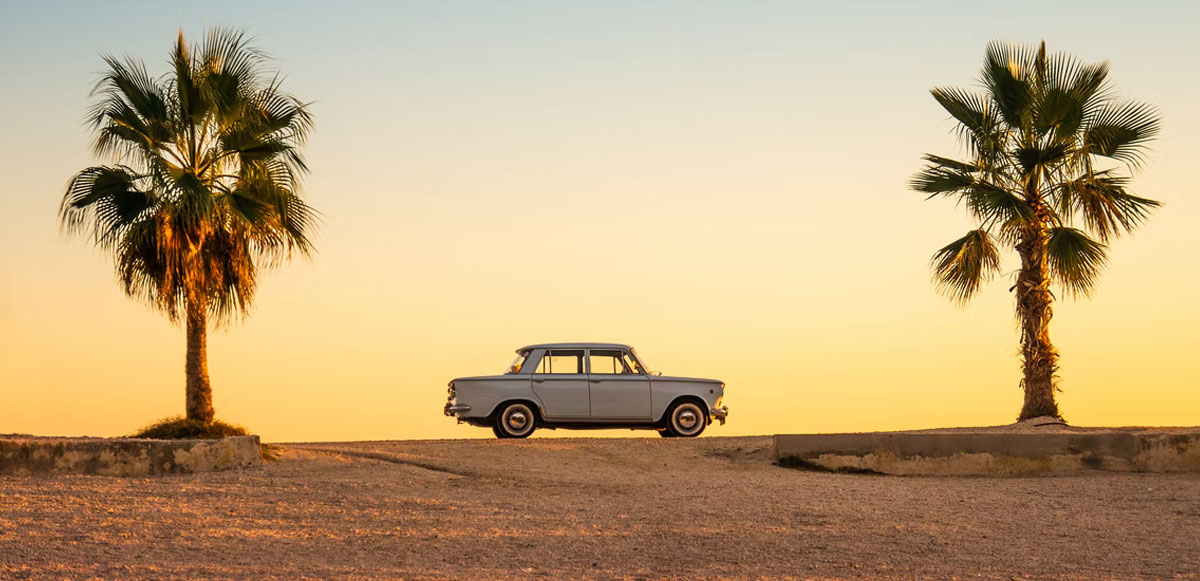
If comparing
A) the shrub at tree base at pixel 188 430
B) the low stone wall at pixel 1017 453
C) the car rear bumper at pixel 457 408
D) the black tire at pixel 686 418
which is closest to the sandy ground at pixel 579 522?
the low stone wall at pixel 1017 453

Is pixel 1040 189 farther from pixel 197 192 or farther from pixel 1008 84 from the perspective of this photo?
pixel 197 192

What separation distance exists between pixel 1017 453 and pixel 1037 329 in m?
5.18

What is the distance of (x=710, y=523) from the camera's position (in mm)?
10805

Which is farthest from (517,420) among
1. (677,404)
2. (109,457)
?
(109,457)

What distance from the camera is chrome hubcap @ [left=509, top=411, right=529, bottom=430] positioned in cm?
1722

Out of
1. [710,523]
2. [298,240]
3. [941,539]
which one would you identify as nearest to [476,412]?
[298,240]

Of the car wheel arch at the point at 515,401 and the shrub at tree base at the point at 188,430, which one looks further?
the car wheel arch at the point at 515,401

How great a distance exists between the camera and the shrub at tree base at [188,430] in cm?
1505

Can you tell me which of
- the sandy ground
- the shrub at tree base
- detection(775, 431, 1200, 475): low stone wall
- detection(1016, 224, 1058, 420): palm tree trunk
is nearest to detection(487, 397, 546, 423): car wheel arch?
the sandy ground

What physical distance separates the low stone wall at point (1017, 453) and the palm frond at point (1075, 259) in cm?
456

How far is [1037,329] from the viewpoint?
1942 cm

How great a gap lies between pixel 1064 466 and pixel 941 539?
5.17 metres

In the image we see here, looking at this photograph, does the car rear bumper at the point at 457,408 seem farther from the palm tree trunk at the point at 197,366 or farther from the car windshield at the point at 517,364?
the palm tree trunk at the point at 197,366

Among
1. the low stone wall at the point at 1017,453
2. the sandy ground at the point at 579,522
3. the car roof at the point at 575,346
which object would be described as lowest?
the sandy ground at the point at 579,522
